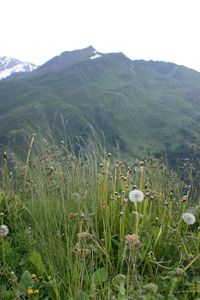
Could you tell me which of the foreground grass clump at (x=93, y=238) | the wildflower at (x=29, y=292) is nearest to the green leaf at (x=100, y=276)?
the foreground grass clump at (x=93, y=238)

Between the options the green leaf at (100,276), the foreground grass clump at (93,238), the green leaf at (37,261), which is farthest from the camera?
the green leaf at (37,261)

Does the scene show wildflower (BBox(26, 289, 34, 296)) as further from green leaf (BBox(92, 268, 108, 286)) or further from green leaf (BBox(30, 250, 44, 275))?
green leaf (BBox(92, 268, 108, 286))

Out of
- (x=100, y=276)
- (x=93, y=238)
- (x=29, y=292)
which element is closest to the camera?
(x=29, y=292)

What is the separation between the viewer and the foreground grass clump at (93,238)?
2666 millimetres

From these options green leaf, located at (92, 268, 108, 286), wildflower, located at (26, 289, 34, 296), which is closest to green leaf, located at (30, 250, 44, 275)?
wildflower, located at (26, 289, 34, 296)

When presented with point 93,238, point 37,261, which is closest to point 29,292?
point 37,261

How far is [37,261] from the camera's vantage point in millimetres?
3104

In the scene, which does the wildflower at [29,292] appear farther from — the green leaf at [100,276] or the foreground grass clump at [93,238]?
the green leaf at [100,276]

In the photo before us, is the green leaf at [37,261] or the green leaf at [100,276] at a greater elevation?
the green leaf at [100,276]

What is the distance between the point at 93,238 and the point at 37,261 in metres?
0.53

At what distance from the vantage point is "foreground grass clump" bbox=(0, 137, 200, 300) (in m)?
2.67

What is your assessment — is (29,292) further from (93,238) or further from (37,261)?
(93,238)

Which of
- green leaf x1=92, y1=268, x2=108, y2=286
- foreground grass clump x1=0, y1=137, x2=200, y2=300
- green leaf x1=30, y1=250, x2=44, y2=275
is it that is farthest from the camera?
green leaf x1=30, y1=250, x2=44, y2=275

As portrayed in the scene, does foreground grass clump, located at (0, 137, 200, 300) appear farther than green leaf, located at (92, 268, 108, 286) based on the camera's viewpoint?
No
